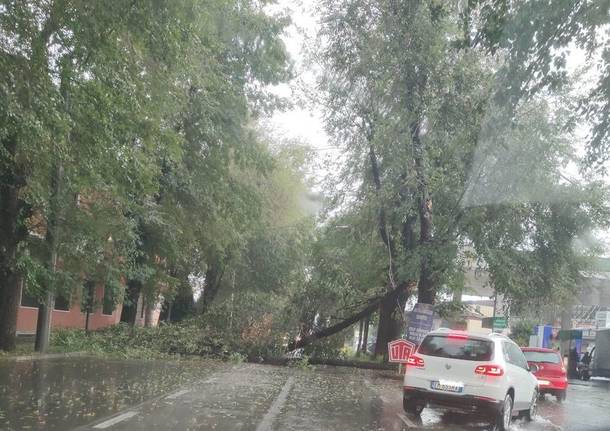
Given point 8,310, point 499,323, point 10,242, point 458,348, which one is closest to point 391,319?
point 499,323

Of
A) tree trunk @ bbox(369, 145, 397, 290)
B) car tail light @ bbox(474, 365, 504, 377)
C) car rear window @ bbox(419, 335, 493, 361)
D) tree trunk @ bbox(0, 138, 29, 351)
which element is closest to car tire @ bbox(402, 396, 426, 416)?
car rear window @ bbox(419, 335, 493, 361)

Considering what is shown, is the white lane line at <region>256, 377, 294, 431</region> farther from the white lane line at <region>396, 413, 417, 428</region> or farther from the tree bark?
the tree bark

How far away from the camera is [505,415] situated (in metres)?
11.0

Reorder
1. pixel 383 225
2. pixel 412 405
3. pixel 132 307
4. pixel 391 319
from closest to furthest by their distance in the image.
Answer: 1. pixel 412 405
2. pixel 383 225
3. pixel 391 319
4. pixel 132 307

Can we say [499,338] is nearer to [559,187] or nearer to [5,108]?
[5,108]

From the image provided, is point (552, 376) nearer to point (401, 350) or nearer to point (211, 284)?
point (401, 350)

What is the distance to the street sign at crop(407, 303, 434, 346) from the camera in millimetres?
20750

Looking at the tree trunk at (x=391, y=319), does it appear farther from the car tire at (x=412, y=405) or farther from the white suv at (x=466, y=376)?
the white suv at (x=466, y=376)

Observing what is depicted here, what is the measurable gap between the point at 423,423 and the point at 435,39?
37.3ft

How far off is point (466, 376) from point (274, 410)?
126 inches

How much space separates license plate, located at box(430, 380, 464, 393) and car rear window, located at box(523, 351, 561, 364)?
9.82m

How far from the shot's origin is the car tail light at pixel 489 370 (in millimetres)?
10784

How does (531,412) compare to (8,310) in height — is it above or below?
below

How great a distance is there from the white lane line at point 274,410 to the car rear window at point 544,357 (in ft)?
27.3
